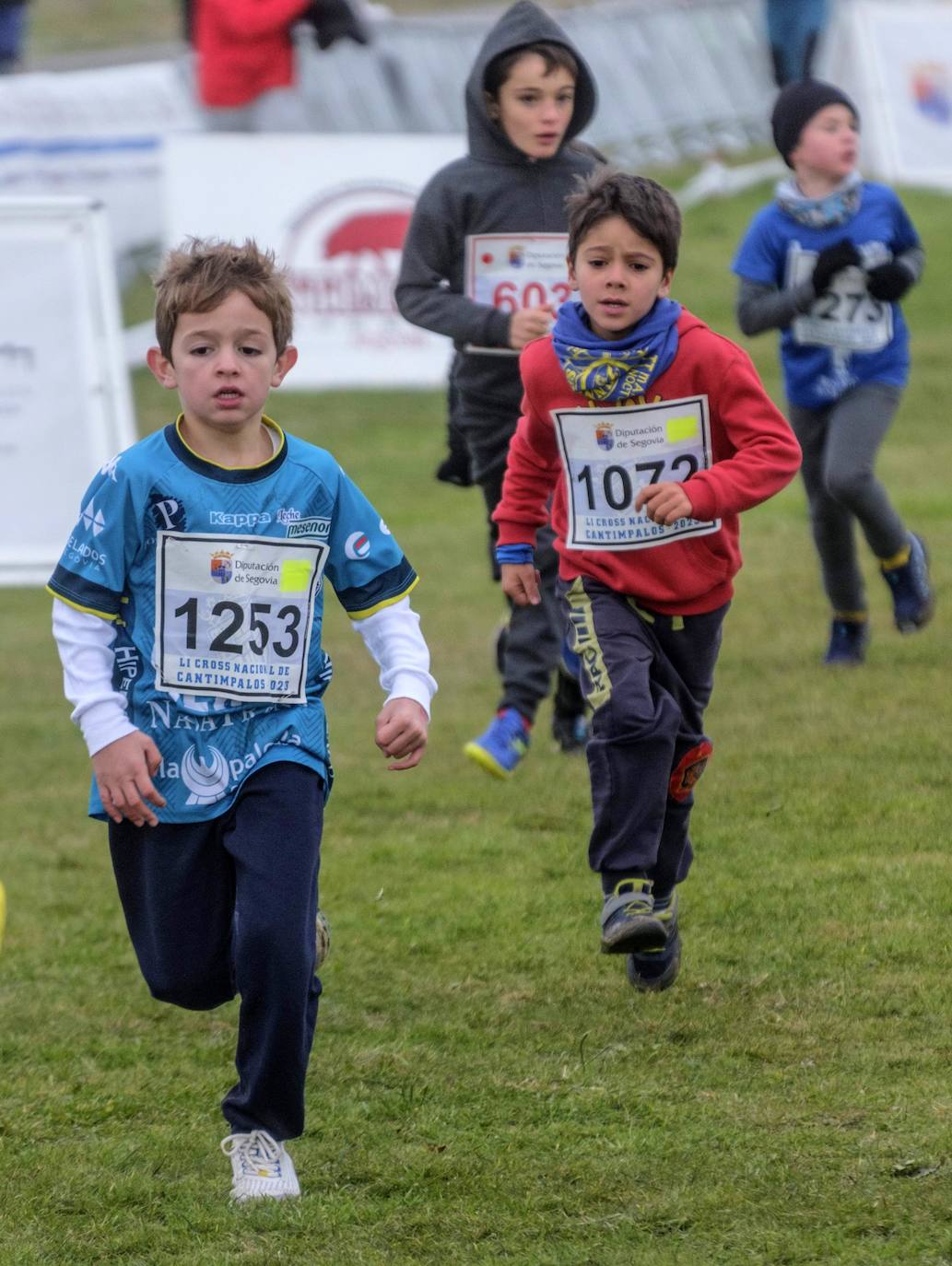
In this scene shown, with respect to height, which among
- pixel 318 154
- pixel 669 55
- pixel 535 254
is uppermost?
pixel 669 55

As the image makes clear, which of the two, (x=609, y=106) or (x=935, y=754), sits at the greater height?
(x=609, y=106)

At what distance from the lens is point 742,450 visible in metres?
4.80

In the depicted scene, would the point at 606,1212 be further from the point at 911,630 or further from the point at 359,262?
the point at 359,262

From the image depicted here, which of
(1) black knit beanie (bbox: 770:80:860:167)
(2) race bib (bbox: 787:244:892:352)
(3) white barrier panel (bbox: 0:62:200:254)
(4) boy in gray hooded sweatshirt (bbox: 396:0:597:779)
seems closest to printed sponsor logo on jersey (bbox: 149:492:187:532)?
(4) boy in gray hooded sweatshirt (bbox: 396:0:597:779)

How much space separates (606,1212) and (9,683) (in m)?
6.17

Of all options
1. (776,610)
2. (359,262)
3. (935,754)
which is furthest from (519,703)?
(359,262)

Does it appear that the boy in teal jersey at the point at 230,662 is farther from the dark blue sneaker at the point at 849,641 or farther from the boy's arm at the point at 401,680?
the dark blue sneaker at the point at 849,641

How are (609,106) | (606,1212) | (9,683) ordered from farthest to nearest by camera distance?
1. (609,106)
2. (9,683)
3. (606,1212)

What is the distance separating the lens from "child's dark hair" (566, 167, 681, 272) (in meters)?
4.79

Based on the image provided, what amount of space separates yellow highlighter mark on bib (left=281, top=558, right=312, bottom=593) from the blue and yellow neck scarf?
116cm

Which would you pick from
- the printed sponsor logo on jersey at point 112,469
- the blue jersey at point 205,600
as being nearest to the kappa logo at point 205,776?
the blue jersey at point 205,600

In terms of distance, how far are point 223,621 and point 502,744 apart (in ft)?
10.1

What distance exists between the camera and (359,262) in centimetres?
1419

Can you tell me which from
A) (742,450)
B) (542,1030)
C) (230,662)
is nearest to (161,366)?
(230,662)
